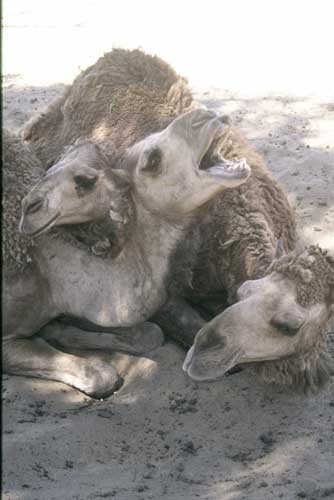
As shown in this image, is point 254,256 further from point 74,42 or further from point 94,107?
point 74,42

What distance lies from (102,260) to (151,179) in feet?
1.56

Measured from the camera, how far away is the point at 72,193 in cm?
353

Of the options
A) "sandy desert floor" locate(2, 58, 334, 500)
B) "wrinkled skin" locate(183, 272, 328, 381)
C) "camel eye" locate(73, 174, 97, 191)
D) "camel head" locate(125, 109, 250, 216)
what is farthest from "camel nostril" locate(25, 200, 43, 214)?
"wrinkled skin" locate(183, 272, 328, 381)

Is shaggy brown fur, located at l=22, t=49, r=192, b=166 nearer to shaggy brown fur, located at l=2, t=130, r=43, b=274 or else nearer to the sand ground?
shaggy brown fur, located at l=2, t=130, r=43, b=274

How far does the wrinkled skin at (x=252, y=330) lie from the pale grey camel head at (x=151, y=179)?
504mm

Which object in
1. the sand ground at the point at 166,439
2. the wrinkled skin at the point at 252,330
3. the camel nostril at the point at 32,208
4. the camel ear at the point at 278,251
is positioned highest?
the camel nostril at the point at 32,208

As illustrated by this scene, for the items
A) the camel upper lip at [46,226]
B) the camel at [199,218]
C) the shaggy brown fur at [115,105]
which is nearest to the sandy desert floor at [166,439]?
the camel at [199,218]

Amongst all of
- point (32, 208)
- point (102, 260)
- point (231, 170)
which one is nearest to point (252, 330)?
point (231, 170)

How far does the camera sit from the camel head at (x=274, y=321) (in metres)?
3.12

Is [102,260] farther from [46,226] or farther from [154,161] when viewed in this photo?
[154,161]

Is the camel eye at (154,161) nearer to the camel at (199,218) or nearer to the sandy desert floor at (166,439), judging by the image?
the camel at (199,218)

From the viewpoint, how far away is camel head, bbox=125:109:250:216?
11.2ft

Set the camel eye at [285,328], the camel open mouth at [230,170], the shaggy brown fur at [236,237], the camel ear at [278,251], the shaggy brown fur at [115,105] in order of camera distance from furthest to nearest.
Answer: the shaggy brown fur at [115,105] < the shaggy brown fur at [236,237] < the camel ear at [278,251] < the camel open mouth at [230,170] < the camel eye at [285,328]

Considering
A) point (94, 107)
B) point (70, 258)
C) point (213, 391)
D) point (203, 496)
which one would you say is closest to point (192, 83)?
point (94, 107)
